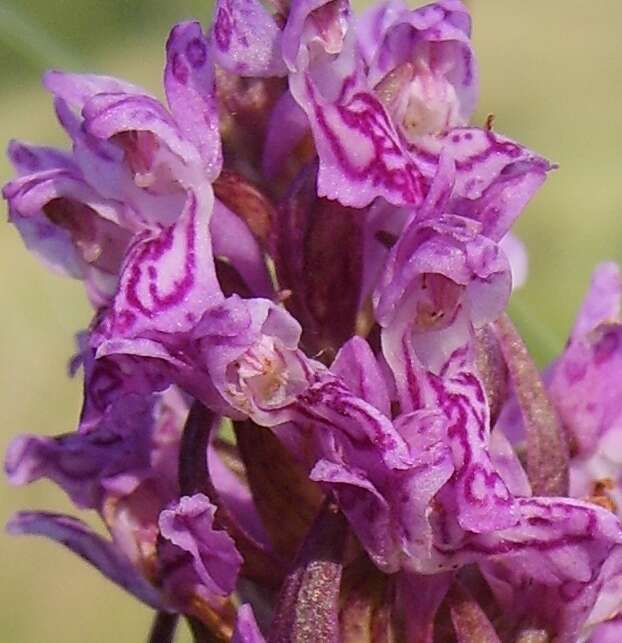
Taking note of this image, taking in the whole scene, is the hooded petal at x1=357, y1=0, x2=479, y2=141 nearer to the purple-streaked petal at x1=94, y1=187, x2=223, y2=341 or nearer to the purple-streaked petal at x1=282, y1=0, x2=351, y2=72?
the purple-streaked petal at x1=282, y1=0, x2=351, y2=72

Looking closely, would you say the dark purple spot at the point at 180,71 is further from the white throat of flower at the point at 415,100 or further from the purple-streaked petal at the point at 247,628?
the purple-streaked petal at the point at 247,628

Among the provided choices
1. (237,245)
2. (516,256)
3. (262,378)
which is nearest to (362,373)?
(262,378)

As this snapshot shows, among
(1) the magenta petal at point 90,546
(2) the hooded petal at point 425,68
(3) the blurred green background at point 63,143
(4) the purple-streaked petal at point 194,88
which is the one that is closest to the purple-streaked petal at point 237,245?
(4) the purple-streaked petal at point 194,88

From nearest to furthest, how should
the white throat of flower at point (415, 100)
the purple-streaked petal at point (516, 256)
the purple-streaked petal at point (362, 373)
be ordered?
1. the purple-streaked petal at point (362, 373)
2. the white throat of flower at point (415, 100)
3. the purple-streaked petal at point (516, 256)

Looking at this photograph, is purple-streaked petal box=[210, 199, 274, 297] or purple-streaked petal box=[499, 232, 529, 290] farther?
purple-streaked petal box=[499, 232, 529, 290]

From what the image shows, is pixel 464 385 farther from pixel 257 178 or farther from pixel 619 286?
pixel 619 286

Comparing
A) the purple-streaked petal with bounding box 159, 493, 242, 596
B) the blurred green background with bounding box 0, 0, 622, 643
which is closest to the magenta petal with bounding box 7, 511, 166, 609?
the purple-streaked petal with bounding box 159, 493, 242, 596

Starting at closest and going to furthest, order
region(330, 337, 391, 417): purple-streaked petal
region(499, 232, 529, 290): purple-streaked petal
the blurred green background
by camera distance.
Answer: region(330, 337, 391, 417): purple-streaked petal → region(499, 232, 529, 290): purple-streaked petal → the blurred green background
